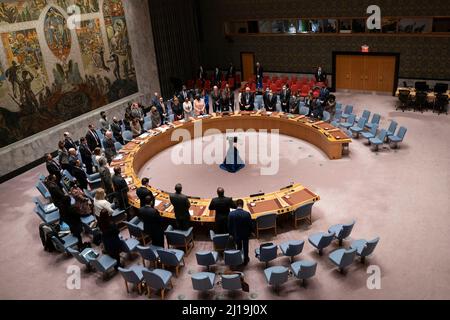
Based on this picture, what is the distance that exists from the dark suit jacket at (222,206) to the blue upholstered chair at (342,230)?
2243 millimetres

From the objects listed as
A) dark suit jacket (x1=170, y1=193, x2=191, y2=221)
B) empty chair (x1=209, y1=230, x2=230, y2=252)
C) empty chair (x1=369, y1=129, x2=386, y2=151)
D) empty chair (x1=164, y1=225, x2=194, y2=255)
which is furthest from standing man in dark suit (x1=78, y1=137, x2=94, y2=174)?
empty chair (x1=369, y1=129, x2=386, y2=151)

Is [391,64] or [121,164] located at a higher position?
[391,64]

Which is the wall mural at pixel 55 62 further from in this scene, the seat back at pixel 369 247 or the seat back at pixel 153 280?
the seat back at pixel 369 247

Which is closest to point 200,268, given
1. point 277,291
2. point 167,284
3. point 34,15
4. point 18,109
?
point 167,284

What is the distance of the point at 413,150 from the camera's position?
12523mm

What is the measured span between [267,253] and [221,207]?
4.19 ft

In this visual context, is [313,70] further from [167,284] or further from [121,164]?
[167,284]

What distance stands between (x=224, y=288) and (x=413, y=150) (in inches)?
332

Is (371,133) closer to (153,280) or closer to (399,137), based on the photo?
(399,137)

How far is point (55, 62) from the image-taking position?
14391 mm

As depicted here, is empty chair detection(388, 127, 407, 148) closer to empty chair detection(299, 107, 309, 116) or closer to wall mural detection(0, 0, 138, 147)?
empty chair detection(299, 107, 309, 116)

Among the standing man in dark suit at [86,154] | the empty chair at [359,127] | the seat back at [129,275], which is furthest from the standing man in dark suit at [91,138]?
the empty chair at [359,127]

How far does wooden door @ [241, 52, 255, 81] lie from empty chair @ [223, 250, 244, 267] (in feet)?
51.0

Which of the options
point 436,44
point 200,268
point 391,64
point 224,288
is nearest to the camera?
point 224,288
